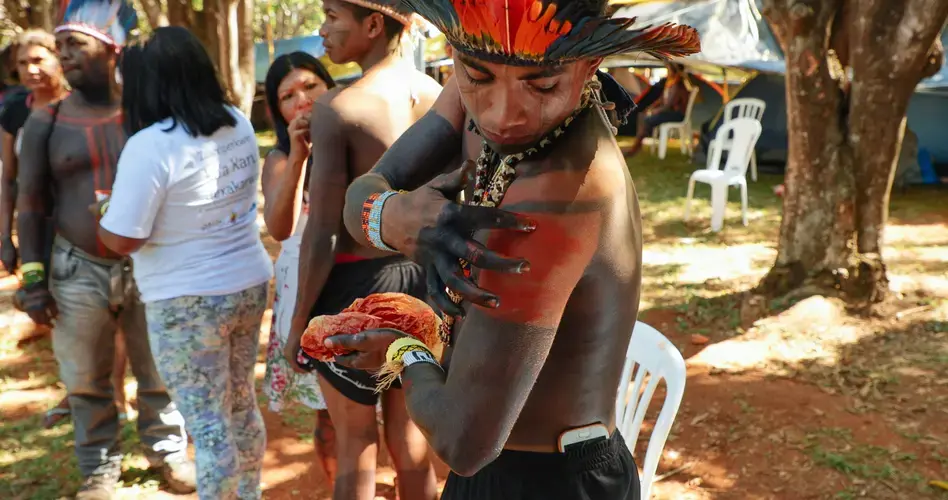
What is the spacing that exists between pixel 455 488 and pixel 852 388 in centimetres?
384

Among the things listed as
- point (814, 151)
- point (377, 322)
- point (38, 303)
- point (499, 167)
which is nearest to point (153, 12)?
point (38, 303)

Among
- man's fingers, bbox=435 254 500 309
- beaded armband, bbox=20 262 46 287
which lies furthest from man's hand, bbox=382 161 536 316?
beaded armband, bbox=20 262 46 287

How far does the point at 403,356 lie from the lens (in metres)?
1.56

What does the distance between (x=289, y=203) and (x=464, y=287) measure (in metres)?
1.94

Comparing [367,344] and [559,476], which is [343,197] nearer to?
[367,344]

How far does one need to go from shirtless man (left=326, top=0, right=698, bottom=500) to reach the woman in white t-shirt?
5.02ft

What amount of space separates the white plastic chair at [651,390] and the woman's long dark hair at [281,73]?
170cm

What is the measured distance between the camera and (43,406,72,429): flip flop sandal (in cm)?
458

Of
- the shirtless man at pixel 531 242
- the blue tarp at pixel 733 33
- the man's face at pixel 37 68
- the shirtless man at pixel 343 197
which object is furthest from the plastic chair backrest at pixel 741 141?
the shirtless man at pixel 531 242

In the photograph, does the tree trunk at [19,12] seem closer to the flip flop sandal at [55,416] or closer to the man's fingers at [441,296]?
the flip flop sandal at [55,416]

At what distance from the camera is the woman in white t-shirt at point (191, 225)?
281 centimetres

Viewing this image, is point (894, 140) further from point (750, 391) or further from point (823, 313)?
point (750, 391)

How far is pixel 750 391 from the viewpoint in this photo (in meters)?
4.87

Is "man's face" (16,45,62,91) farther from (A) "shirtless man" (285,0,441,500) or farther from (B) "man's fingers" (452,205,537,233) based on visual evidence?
(B) "man's fingers" (452,205,537,233)
